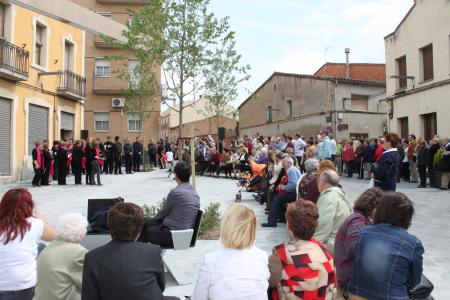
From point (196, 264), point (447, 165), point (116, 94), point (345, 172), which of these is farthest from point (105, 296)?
point (116, 94)

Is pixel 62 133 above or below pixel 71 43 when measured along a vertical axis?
below

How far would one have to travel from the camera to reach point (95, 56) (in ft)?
113

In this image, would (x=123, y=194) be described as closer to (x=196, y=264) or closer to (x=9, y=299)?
(x=196, y=264)

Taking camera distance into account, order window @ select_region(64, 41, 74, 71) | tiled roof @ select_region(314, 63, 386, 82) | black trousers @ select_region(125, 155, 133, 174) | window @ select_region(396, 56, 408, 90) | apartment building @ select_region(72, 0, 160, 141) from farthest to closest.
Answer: tiled roof @ select_region(314, 63, 386, 82)
apartment building @ select_region(72, 0, 160, 141)
window @ select_region(64, 41, 74, 71)
window @ select_region(396, 56, 408, 90)
black trousers @ select_region(125, 155, 133, 174)

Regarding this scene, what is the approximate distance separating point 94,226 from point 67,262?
2.09 m

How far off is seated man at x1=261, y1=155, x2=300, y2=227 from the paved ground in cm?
29

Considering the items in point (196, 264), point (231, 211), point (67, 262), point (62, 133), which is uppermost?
point (62, 133)

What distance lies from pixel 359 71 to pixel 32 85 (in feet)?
111

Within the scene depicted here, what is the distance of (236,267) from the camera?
3238mm

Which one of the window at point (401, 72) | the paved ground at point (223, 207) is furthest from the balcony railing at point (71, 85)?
the window at point (401, 72)

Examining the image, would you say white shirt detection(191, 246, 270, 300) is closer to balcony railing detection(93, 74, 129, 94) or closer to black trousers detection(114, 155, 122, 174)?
black trousers detection(114, 155, 122, 174)

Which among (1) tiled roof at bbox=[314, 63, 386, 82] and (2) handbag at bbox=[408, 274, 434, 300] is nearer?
(2) handbag at bbox=[408, 274, 434, 300]

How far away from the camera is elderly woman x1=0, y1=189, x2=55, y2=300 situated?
3812 millimetres

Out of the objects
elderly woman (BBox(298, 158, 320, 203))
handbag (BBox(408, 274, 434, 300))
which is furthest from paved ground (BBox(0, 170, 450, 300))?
handbag (BBox(408, 274, 434, 300))
